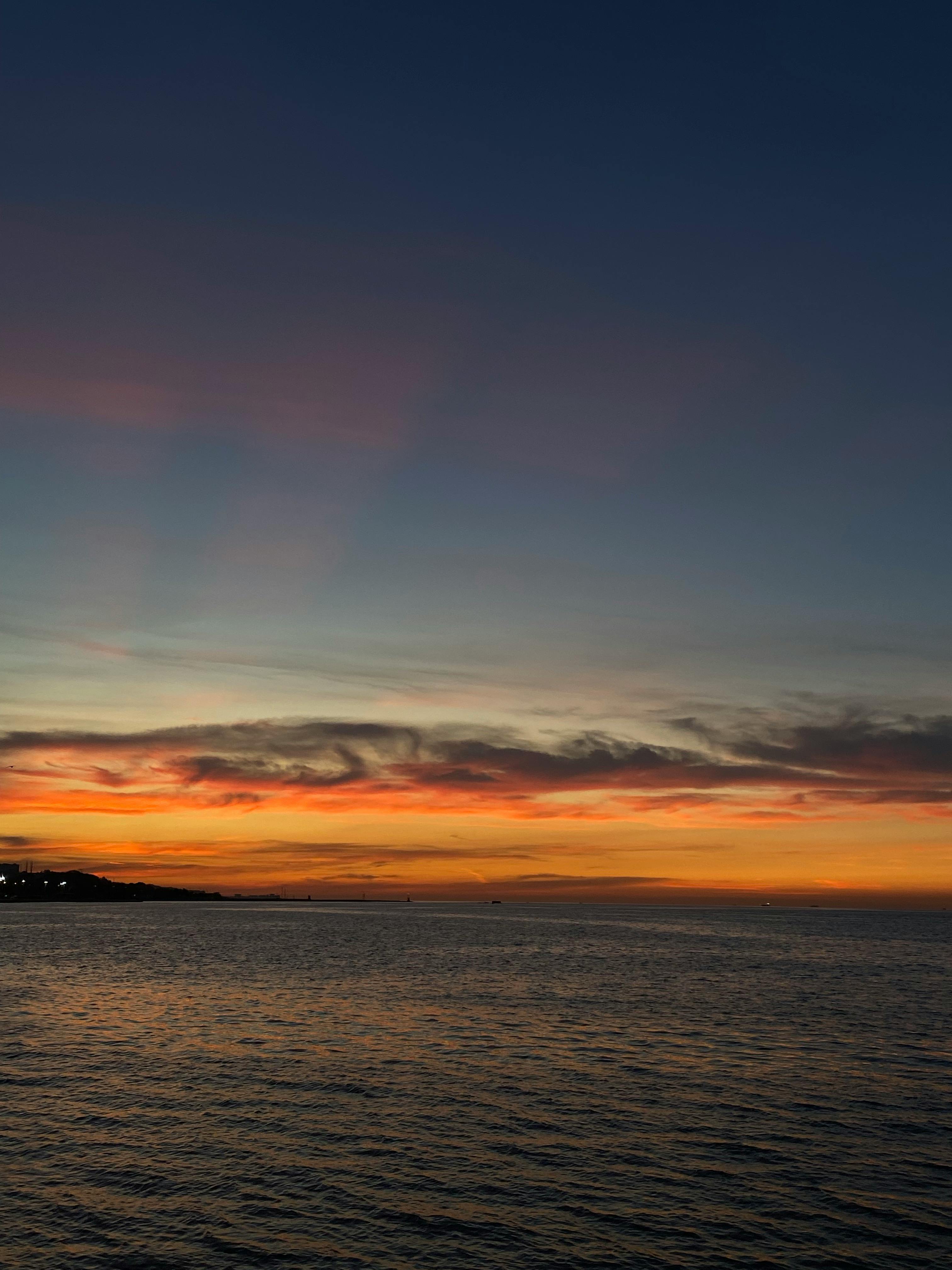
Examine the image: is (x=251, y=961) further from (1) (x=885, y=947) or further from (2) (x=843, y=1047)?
(1) (x=885, y=947)

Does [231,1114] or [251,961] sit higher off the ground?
[231,1114]

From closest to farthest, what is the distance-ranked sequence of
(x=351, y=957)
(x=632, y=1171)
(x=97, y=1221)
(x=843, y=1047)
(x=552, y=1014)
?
(x=97, y=1221), (x=632, y=1171), (x=843, y=1047), (x=552, y=1014), (x=351, y=957)

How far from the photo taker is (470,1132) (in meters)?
42.9

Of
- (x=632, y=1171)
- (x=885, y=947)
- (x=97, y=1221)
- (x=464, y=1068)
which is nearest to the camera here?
(x=97, y=1221)

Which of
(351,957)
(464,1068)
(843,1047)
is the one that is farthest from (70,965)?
(843,1047)

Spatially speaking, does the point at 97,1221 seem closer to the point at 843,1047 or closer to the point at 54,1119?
the point at 54,1119

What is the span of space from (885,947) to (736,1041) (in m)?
154

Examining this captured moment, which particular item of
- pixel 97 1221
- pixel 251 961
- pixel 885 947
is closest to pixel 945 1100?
pixel 97 1221

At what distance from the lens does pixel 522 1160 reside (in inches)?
1532

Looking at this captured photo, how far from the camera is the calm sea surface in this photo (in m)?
30.6

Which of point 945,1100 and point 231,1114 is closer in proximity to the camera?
point 231,1114

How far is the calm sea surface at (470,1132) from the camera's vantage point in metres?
30.6

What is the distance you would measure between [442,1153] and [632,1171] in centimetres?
821

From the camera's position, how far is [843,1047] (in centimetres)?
6538
